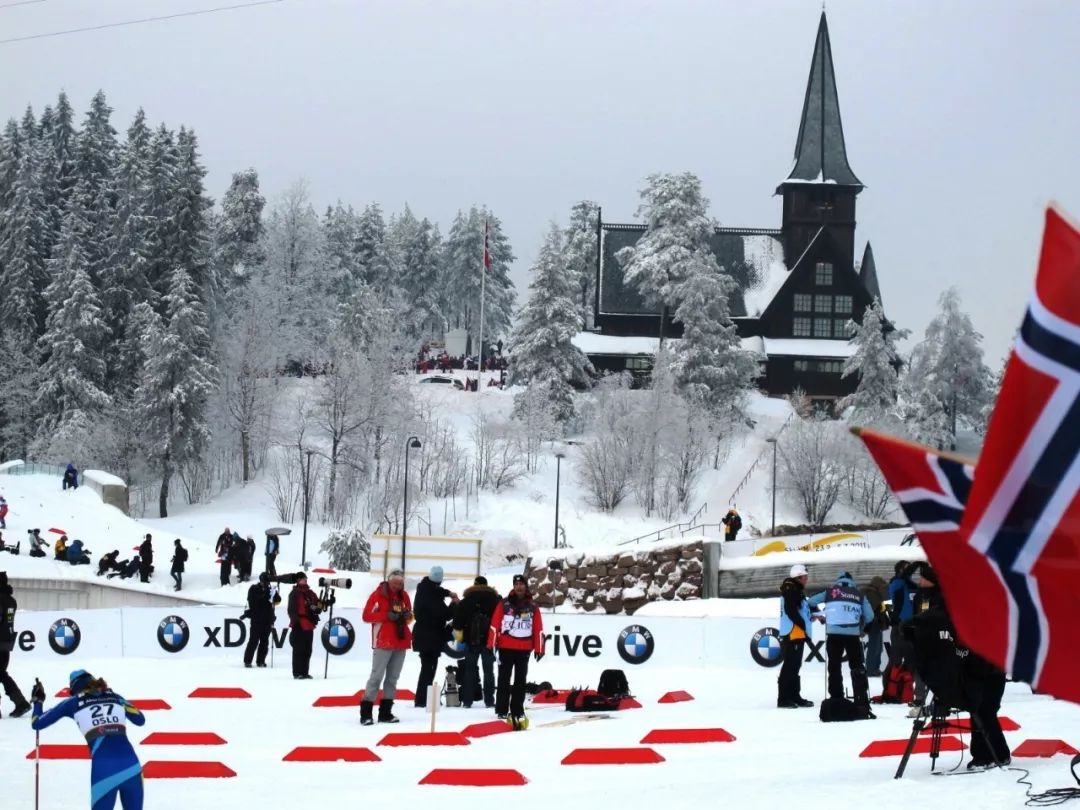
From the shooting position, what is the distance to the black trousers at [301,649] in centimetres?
2111

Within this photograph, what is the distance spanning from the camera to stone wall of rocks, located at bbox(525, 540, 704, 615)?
133 feet

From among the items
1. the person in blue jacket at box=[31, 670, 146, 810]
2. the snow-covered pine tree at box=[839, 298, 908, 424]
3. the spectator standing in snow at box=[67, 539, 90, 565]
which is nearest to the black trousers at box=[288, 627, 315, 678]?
the person in blue jacket at box=[31, 670, 146, 810]

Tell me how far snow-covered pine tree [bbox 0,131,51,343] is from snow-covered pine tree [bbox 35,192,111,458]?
8.85 ft

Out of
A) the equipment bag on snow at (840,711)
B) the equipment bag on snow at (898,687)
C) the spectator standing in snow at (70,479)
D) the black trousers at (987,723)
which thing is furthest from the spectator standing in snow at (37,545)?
the black trousers at (987,723)

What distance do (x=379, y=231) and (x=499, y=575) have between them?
83460 mm

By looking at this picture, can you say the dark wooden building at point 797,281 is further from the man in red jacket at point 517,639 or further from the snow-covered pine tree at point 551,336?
the man in red jacket at point 517,639

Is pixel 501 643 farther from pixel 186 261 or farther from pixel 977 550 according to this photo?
pixel 186 261

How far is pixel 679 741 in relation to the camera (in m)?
14.7

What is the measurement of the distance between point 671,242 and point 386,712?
7324cm

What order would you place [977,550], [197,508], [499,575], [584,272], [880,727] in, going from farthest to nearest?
1. [584,272]
2. [197,508]
3. [499,575]
4. [880,727]
5. [977,550]

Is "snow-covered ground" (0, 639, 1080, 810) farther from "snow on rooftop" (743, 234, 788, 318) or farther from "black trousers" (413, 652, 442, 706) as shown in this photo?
"snow on rooftop" (743, 234, 788, 318)

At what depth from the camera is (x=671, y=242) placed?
88.2 meters

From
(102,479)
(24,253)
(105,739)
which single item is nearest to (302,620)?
(105,739)

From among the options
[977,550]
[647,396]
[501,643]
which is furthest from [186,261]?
[977,550]
